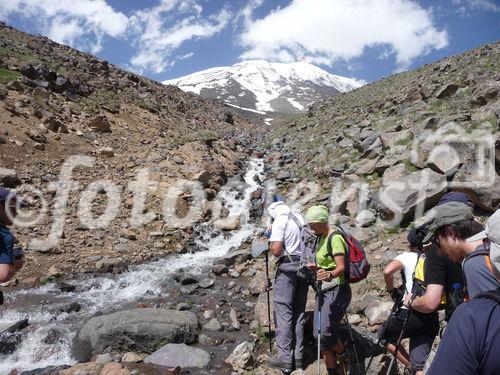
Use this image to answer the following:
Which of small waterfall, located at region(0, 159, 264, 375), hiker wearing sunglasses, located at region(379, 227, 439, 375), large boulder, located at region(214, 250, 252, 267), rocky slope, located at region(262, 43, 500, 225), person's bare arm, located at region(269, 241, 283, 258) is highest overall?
rocky slope, located at region(262, 43, 500, 225)

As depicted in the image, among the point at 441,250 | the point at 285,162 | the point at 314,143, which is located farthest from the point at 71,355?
the point at 314,143

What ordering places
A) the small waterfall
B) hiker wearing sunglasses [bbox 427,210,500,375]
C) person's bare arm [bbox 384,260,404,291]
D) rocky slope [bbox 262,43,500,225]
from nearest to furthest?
hiker wearing sunglasses [bbox 427,210,500,375] → person's bare arm [bbox 384,260,404,291] → the small waterfall → rocky slope [bbox 262,43,500,225]

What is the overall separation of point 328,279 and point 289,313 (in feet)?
4.42

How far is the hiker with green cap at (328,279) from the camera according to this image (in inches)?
209

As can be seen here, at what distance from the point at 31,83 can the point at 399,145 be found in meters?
20.1

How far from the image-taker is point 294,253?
633 cm

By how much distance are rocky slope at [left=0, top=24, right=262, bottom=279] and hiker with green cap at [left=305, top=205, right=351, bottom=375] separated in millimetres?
8475

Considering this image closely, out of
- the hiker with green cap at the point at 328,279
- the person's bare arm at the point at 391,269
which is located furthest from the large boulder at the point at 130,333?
the person's bare arm at the point at 391,269

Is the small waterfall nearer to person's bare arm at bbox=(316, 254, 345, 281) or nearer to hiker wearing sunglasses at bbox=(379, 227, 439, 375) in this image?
person's bare arm at bbox=(316, 254, 345, 281)

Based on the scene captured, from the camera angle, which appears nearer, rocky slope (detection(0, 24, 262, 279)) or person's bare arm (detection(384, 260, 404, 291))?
person's bare arm (detection(384, 260, 404, 291))

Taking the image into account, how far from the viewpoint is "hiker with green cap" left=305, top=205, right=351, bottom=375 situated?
5320mm

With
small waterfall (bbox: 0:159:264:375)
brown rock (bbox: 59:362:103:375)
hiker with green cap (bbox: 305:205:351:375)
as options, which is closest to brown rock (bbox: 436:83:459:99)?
small waterfall (bbox: 0:159:264:375)

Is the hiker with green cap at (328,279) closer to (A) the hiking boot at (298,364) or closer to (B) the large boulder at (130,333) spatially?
(A) the hiking boot at (298,364)

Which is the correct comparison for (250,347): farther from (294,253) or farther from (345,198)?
(345,198)
